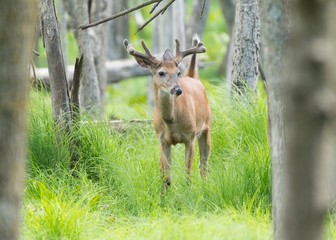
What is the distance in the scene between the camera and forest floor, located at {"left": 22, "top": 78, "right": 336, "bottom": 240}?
21.6 ft

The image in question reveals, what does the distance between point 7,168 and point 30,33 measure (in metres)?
0.62

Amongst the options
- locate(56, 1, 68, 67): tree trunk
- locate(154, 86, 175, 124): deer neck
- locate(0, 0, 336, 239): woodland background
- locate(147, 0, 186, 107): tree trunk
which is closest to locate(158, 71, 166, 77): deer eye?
locate(154, 86, 175, 124): deer neck

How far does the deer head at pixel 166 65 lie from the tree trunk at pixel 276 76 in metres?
3.93

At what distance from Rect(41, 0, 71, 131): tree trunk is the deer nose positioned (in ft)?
3.26

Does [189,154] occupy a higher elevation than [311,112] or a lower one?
lower

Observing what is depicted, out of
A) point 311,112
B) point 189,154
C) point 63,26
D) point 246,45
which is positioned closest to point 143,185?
point 189,154

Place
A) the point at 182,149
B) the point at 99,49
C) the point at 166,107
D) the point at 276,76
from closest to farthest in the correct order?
the point at 276,76 < the point at 166,107 < the point at 182,149 < the point at 99,49

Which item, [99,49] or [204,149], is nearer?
[204,149]

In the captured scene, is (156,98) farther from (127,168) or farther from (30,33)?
(30,33)

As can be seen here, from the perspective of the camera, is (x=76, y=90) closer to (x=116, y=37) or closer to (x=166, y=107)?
(x=166, y=107)

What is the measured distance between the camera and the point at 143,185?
8250mm

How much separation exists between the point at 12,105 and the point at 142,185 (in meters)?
4.08

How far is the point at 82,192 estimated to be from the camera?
7973mm

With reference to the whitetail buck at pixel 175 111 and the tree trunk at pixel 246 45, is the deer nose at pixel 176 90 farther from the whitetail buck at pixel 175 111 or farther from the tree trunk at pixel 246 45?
the tree trunk at pixel 246 45
